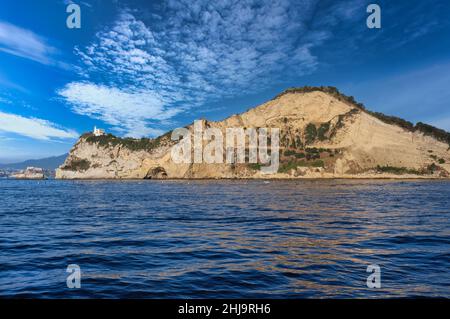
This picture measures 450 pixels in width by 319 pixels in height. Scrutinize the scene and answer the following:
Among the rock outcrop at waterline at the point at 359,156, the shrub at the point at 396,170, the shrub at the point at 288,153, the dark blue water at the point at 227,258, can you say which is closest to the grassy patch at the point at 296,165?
the rock outcrop at waterline at the point at 359,156

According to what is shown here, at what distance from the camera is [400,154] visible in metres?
174

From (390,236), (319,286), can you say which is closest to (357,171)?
(390,236)

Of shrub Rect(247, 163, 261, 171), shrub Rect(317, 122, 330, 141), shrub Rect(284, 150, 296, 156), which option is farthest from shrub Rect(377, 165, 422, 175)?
shrub Rect(247, 163, 261, 171)

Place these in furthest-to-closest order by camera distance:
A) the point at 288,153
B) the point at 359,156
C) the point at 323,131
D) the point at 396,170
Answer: the point at 323,131 < the point at 288,153 < the point at 359,156 < the point at 396,170

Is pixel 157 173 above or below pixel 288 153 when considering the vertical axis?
below

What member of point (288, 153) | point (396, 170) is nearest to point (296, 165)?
point (288, 153)

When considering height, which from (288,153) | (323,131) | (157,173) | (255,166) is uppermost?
(323,131)

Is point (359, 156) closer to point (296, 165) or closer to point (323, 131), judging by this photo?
point (323, 131)

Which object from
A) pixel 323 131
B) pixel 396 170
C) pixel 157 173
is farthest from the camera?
pixel 157 173

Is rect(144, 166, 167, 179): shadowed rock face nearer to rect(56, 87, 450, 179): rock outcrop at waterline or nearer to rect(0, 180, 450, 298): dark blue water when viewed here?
rect(56, 87, 450, 179): rock outcrop at waterline

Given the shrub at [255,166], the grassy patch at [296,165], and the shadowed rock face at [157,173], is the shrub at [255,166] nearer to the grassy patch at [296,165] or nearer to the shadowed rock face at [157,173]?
the grassy patch at [296,165]

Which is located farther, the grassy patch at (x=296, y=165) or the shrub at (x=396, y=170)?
the grassy patch at (x=296, y=165)

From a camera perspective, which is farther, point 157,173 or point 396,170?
point 157,173

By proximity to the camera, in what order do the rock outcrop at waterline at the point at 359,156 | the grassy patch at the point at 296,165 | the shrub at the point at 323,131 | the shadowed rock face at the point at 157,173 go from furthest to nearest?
the shadowed rock face at the point at 157,173 < the shrub at the point at 323,131 < the grassy patch at the point at 296,165 < the rock outcrop at waterline at the point at 359,156
